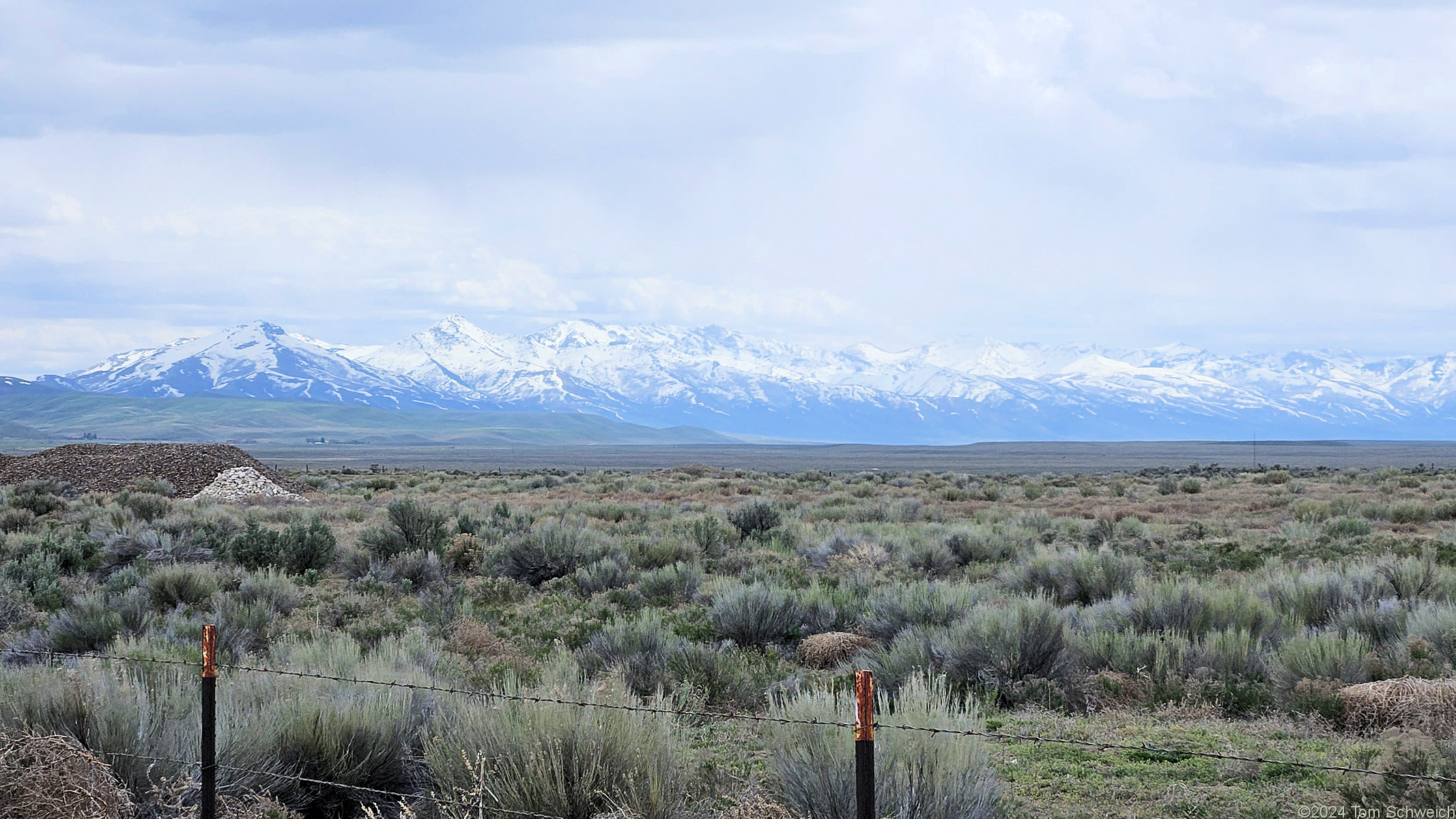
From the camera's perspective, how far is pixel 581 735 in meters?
5.08

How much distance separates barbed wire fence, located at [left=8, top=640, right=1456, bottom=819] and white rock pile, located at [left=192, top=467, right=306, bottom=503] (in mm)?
21536

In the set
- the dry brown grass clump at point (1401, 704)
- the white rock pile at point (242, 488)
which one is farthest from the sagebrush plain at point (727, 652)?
the white rock pile at point (242, 488)

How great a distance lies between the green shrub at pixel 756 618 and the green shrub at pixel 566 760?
16.3 ft

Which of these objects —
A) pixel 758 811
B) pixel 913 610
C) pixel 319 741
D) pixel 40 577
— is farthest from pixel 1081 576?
pixel 40 577

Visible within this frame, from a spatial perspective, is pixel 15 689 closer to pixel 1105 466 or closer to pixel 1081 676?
pixel 1081 676

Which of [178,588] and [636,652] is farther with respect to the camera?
[178,588]

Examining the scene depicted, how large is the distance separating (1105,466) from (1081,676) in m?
82.9

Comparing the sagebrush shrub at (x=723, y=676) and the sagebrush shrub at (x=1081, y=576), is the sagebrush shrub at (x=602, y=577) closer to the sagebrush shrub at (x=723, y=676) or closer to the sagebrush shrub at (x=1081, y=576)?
the sagebrush shrub at (x=723, y=676)

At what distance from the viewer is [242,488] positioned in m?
28.1

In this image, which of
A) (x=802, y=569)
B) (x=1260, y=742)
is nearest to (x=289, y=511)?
(x=802, y=569)

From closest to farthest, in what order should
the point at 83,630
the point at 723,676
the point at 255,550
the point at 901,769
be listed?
the point at 901,769, the point at 723,676, the point at 83,630, the point at 255,550

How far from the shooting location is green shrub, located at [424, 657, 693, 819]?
191 inches

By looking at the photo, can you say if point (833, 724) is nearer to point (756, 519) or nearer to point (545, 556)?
point (545, 556)

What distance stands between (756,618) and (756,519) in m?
10.0
